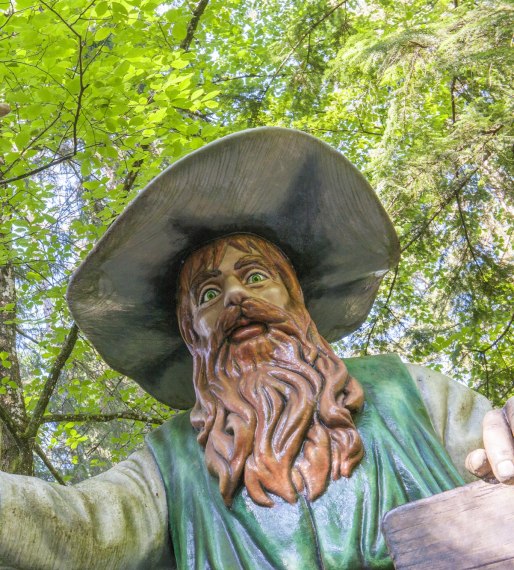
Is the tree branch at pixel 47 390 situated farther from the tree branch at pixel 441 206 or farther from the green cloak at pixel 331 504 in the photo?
the tree branch at pixel 441 206

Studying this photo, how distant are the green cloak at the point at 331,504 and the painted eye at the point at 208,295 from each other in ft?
1.55

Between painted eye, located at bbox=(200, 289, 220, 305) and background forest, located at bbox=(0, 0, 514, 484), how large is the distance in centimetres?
108

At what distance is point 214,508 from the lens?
2.26 meters

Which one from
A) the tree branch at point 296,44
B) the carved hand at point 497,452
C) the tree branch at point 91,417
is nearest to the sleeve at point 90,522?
the carved hand at point 497,452

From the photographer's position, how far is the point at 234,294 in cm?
251

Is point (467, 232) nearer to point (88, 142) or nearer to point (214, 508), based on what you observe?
point (88, 142)

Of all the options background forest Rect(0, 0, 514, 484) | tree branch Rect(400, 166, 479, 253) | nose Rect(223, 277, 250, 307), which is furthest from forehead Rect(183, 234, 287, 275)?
tree branch Rect(400, 166, 479, 253)

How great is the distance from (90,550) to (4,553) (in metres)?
0.27

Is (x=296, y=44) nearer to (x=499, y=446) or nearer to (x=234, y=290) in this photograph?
(x=234, y=290)

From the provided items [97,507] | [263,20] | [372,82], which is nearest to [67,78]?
[97,507]

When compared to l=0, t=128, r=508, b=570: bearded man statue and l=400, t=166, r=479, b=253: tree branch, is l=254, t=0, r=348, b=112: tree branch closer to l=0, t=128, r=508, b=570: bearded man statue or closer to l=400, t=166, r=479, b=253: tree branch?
l=400, t=166, r=479, b=253: tree branch

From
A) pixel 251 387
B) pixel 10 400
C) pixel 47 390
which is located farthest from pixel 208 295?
pixel 10 400

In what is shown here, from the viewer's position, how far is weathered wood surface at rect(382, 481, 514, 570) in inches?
49.6

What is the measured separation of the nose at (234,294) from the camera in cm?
249
